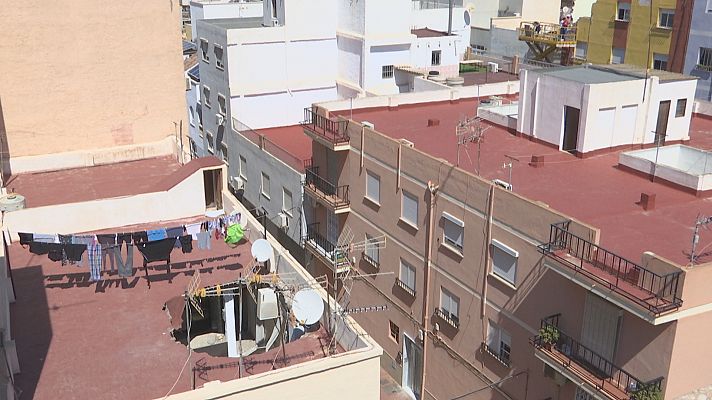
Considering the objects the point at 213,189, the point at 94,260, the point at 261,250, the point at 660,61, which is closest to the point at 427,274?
the point at 261,250

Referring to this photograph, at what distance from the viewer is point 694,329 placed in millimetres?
20125

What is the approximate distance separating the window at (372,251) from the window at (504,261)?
8.29 metres

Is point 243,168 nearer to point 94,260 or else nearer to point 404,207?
point 404,207

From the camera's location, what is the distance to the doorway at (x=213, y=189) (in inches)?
1187

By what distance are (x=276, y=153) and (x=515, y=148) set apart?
14975 millimetres

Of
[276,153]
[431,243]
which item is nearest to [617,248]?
[431,243]

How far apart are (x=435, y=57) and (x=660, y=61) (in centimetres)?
1852

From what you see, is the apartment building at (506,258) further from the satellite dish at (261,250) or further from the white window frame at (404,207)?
the satellite dish at (261,250)

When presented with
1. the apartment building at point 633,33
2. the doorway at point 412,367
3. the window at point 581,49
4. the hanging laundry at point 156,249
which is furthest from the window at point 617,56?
the hanging laundry at point 156,249

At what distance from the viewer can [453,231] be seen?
1113 inches

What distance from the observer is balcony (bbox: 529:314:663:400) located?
2095 centimetres

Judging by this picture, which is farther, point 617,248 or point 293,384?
point 617,248

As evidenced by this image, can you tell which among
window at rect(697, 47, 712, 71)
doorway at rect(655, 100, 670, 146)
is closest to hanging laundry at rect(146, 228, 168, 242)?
doorway at rect(655, 100, 670, 146)

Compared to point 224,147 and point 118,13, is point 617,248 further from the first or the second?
point 224,147
